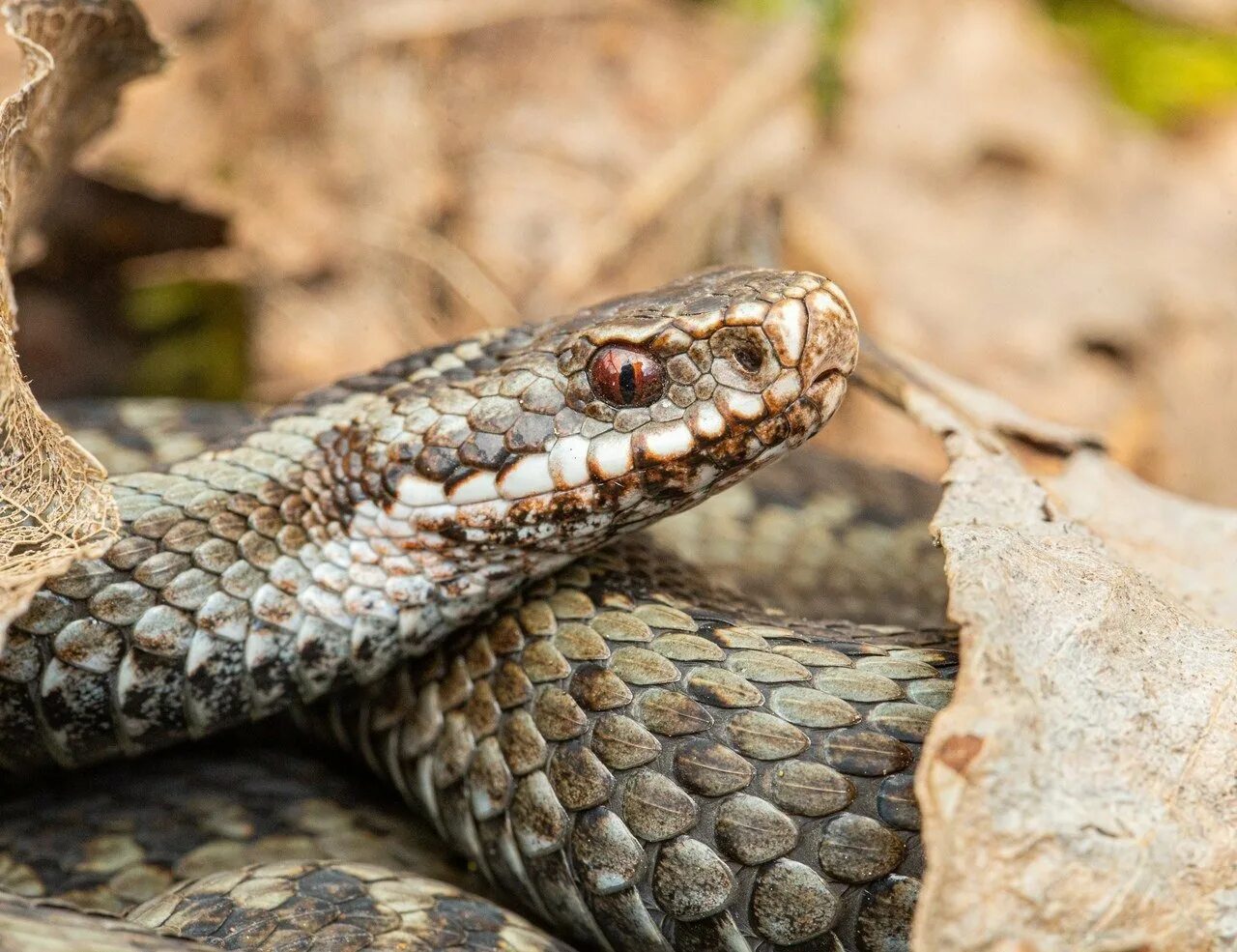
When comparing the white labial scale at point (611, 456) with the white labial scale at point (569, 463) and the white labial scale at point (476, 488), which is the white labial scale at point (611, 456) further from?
the white labial scale at point (476, 488)

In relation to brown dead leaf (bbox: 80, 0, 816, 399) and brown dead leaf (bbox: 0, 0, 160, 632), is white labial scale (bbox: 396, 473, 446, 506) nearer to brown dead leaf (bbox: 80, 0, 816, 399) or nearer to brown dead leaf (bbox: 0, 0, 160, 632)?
brown dead leaf (bbox: 0, 0, 160, 632)

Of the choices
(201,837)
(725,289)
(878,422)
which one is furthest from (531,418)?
(878,422)

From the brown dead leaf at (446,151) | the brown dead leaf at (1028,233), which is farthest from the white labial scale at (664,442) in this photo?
the brown dead leaf at (446,151)

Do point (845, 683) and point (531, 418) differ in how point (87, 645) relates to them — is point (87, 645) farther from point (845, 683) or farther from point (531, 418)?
point (845, 683)

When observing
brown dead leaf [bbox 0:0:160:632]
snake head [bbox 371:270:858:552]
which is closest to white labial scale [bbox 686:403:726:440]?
snake head [bbox 371:270:858:552]

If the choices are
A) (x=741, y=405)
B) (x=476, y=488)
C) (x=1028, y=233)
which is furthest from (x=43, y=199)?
(x=1028, y=233)

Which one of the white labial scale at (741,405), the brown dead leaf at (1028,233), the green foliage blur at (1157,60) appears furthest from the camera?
the green foliage blur at (1157,60)

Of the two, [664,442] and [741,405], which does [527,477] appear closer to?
[664,442]
